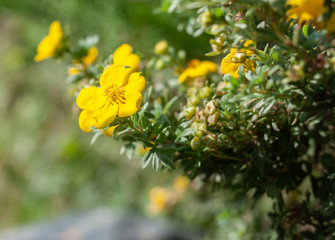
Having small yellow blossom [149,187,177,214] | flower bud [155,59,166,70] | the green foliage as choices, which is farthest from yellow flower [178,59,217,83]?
small yellow blossom [149,187,177,214]

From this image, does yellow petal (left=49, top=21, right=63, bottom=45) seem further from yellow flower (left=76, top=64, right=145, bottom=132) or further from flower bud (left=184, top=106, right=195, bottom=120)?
flower bud (left=184, top=106, right=195, bottom=120)

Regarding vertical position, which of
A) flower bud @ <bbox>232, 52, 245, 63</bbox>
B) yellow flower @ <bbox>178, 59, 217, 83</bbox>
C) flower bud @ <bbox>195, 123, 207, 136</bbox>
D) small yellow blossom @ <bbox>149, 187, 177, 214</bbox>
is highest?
yellow flower @ <bbox>178, 59, 217, 83</bbox>

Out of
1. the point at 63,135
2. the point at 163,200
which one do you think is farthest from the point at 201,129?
the point at 63,135

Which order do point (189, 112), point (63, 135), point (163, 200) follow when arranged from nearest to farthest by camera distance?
point (189, 112)
point (163, 200)
point (63, 135)

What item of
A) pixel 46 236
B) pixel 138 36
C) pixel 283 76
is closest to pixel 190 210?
pixel 46 236

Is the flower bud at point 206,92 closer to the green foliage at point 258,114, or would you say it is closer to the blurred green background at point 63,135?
the green foliage at point 258,114

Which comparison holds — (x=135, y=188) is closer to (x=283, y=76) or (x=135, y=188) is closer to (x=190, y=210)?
(x=190, y=210)

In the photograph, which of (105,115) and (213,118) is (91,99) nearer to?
(105,115)
